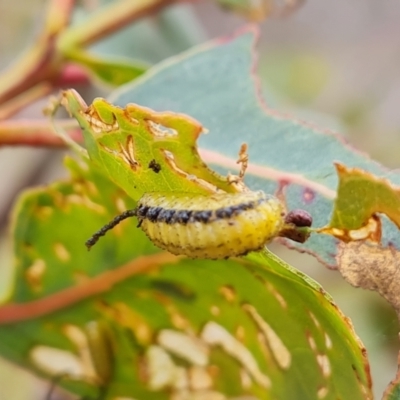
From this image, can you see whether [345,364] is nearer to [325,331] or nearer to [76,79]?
[325,331]

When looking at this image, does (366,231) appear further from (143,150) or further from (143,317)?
(143,317)

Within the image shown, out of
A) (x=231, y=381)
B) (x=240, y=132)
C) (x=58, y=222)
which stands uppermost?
(x=240, y=132)

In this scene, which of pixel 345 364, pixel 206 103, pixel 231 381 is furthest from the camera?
pixel 206 103

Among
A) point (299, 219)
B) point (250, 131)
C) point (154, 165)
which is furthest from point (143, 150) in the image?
point (250, 131)

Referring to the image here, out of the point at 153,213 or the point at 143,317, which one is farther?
the point at 143,317

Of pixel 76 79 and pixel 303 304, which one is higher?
pixel 76 79

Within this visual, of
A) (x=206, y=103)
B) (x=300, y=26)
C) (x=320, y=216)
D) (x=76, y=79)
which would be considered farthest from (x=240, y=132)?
(x=300, y=26)
